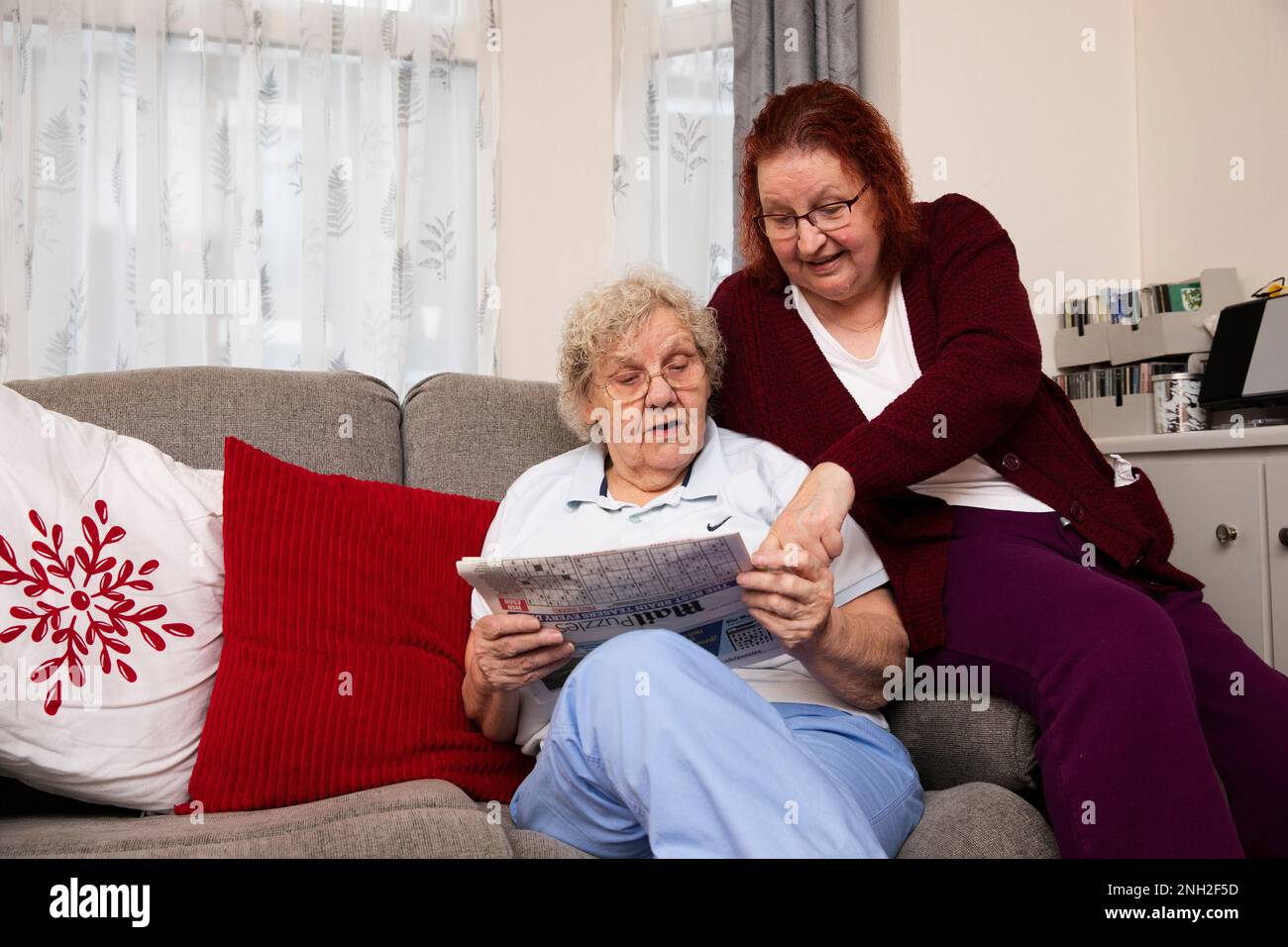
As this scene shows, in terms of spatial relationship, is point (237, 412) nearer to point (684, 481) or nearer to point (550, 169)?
point (684, 481)

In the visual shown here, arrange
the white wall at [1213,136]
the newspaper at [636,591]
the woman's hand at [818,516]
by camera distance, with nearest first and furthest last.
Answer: the newspaper at [636,591] < the woman's hand at [818,516] < the white wall at [1213,136]

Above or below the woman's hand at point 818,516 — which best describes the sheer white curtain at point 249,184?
above

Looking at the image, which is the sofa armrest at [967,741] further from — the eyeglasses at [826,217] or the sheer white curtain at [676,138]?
the sheer white curtain at [676,138]

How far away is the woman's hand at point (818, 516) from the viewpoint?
4.00 feet

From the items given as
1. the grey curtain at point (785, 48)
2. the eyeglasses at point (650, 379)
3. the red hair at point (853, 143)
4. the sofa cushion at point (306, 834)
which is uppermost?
the grey curtain at point (785, 48)

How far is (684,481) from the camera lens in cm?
154

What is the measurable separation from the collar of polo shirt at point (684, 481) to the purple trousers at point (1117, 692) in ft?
1.10

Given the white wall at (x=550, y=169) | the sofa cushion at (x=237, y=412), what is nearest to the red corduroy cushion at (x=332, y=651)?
the sofa cushion at (x=237, y=412)

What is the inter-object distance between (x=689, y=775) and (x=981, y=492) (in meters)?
0.73

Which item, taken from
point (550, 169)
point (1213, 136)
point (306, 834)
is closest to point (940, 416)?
point (306, 834)

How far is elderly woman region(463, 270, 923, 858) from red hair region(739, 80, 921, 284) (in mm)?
267

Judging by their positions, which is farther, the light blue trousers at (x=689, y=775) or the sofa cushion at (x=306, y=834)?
the sofa cushion at (x=306, y=834)
